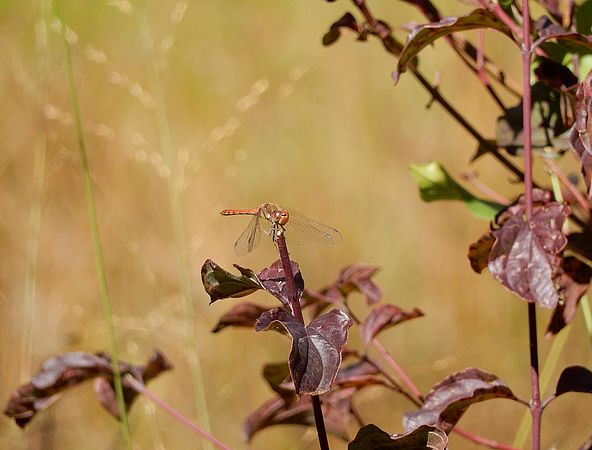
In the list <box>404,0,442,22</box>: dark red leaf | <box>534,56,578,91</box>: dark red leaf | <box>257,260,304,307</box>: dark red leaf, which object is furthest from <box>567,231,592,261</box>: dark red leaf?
<box>257,260,304,307</box>: dark red leaf

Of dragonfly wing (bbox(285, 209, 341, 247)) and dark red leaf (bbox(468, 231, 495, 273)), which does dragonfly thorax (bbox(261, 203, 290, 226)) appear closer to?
dragonfly wing (bbox(285, 209, 341, 247))

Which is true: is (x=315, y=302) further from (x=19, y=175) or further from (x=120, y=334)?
(x=19, y=175)

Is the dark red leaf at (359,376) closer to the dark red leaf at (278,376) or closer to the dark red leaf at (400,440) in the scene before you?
the dark red leaf at (278,376)

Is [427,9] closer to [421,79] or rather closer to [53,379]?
[421,79]

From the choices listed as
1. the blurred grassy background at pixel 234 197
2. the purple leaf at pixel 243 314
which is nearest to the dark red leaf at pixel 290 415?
the purple leaf at pixel 243 314

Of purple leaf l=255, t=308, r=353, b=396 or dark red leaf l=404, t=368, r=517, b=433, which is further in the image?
dark red leaf l=404, t=368, r=517, b=433
